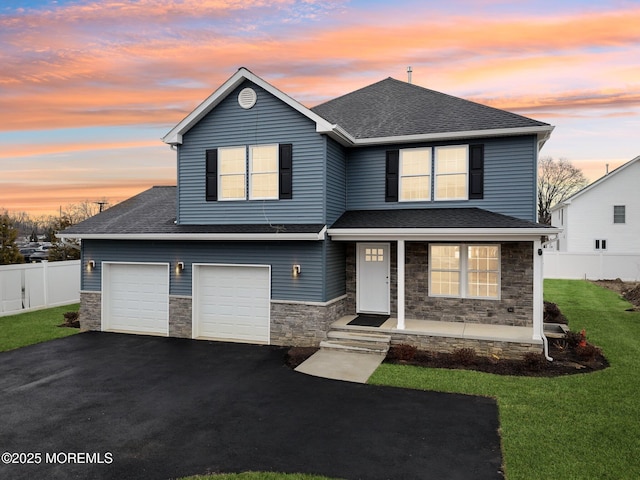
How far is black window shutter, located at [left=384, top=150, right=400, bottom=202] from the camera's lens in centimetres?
1291

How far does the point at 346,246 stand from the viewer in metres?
13.1

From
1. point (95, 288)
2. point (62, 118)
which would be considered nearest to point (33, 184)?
point (62, 118)

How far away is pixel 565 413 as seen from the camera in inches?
271

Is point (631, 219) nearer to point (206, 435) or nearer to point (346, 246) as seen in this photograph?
point (346, 246)

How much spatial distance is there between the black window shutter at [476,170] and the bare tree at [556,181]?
4665 cm

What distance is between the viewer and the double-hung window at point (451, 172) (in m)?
12.4

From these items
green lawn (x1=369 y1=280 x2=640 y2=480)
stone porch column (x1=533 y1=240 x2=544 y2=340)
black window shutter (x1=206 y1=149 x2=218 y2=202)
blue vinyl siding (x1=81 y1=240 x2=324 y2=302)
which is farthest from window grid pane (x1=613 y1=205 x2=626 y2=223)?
black window shutter (x1=206 y1=149 x2=218 y2=202)

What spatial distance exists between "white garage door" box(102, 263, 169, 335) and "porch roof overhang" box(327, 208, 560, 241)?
5952 millimetres

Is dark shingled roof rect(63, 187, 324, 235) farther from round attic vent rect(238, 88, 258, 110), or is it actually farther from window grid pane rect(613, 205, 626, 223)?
window grid pane rect(613, 205, 626, 223)

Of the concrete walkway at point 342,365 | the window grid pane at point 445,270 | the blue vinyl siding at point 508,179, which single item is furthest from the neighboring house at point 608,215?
the concrete walkway at point 342,365

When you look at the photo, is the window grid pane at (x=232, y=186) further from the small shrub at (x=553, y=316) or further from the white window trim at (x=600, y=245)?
the white window trim at (x=600, y=245)

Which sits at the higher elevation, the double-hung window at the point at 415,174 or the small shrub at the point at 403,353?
the double-hung window at the point at 415,174

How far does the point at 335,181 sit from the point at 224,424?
25.6ft

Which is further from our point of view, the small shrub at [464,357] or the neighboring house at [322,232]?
the neighboring house at [322,232]
